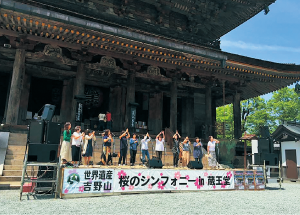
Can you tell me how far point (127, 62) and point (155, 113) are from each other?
16.8 ft

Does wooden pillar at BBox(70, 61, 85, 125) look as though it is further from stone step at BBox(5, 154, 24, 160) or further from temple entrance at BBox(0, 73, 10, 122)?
temple entrance at BBox(0, 73, 10, 122)

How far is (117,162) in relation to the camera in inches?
406

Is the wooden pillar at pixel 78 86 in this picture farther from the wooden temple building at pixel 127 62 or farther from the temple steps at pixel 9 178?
the temple steps at pixel 9 178

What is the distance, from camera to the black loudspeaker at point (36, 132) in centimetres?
711

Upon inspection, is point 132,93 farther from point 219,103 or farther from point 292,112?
point 292,112

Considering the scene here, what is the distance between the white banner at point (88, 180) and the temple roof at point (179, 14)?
1035 cm

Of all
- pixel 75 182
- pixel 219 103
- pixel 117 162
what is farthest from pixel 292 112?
pixel 75 182

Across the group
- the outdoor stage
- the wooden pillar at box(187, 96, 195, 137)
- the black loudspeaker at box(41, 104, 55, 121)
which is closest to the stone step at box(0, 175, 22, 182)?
the black loudspeaker at box(41, 104, 55, 121)

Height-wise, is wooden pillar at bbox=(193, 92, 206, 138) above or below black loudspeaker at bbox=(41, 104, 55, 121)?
above

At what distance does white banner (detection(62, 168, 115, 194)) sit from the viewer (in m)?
6.56

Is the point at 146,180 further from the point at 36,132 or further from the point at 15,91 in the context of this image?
the point at 15,91

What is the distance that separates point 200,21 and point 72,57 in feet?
32.7

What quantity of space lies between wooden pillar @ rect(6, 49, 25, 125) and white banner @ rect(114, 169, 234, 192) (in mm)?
6176

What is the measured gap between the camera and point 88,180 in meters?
6.83
